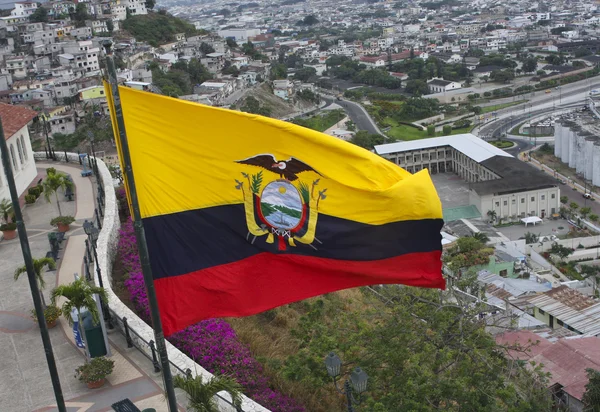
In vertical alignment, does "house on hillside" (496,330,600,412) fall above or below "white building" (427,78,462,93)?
above

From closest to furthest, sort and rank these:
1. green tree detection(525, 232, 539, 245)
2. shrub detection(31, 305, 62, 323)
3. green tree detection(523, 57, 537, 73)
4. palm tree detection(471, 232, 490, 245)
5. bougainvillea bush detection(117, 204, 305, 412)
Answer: bougainvillea bush detection(117, 204, 305, 412) → shrub detection(31, 305, 62, 323) → palm tree detection(471, 232, 490, 245) → green tree detection(525, 232, 539, 245) → green tree detection(523, 57, 537, 73)

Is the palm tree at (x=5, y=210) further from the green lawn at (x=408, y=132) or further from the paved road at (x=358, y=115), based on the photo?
the paved road at (x=358, y=115)

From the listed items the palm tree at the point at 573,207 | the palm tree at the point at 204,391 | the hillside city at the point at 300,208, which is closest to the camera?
the palm tree at the point at 204,391

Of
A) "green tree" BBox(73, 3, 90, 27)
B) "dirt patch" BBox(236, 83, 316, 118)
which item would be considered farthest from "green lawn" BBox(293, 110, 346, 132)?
"green tree" BBox(73, 3, 90, 27)

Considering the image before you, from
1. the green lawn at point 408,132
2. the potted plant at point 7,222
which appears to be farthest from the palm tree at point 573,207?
the potted plant at point 7,222

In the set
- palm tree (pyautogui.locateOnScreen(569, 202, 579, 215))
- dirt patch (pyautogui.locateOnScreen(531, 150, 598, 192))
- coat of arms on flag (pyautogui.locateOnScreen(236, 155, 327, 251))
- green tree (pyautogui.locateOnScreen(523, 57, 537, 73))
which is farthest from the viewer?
green tree (pyautogui.locateOnScreen(523, 57, 537, 73))

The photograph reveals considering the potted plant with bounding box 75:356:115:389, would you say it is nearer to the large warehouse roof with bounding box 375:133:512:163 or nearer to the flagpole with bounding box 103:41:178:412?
the flagpole with bounding box 103:41:178:412

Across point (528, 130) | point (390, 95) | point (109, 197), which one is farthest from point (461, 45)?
point (109, 197)

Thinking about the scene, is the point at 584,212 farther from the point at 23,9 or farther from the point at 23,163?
the point at 23,9
